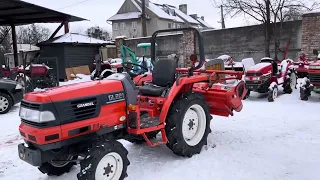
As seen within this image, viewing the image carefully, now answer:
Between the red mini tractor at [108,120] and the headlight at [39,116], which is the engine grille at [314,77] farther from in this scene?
the headlight at [39,116]

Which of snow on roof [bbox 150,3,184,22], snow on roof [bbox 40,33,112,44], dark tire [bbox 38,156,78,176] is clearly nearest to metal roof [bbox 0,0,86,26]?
snow on roof [bbox 40,33,112,44]

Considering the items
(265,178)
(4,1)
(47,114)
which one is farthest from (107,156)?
(4,1)

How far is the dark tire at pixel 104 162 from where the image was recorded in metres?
3.00

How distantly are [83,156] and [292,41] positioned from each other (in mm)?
11568

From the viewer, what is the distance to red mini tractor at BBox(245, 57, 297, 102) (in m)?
7.91

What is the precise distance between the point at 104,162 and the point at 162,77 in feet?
5.18

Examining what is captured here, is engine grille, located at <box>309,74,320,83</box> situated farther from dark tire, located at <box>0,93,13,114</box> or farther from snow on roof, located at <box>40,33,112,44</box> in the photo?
snow on roof, located at <box>40,33,112,44</box>

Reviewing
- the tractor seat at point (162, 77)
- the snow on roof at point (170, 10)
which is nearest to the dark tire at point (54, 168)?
the tractor seat at point (162, 77)

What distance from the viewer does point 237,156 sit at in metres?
4.16

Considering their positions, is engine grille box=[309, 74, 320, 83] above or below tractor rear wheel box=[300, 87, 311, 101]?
above

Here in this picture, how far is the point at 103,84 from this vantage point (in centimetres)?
341

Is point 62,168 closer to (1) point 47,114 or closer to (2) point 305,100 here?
(1) point 47,114

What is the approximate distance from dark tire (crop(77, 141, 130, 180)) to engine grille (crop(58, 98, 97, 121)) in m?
0.34

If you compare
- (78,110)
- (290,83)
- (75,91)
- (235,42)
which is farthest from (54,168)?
(235,42)
